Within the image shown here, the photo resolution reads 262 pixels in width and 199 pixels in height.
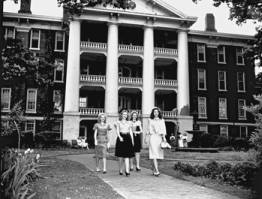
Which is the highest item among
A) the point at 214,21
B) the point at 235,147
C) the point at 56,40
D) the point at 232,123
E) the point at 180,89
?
the point at 214,21

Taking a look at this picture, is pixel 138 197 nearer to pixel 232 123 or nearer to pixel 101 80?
pixel 101 80

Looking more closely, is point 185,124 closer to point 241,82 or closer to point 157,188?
point 241,82

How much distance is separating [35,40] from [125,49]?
9.28m

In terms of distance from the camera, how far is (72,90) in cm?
2755

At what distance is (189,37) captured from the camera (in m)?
34.3

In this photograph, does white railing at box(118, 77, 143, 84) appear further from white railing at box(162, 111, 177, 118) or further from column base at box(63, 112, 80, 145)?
column base at box(63, 112, 80, 145)

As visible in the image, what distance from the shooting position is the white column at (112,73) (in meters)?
28.1

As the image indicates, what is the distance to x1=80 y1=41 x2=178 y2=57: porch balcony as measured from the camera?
2906cm

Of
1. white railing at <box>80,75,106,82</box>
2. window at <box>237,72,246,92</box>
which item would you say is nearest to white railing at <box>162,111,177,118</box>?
white railing at <box>80,75,106,82</box>

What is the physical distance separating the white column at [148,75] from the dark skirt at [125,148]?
1950cm

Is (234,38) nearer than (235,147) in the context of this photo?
No

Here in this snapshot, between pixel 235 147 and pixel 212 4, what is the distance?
54.2ft

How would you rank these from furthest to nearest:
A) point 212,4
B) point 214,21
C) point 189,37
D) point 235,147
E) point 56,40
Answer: point 214,21 < point 189,37 < point 56,40 < point 235,147 < point 212,4

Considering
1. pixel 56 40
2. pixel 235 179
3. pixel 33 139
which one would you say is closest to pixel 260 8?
pixel 235 179
